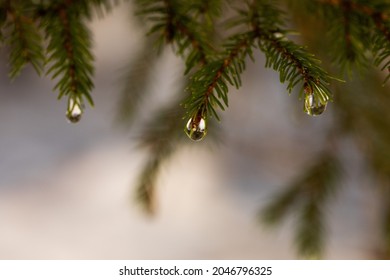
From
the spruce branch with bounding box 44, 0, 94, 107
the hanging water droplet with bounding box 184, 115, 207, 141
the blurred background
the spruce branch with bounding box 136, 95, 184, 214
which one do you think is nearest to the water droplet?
the hanging water droplet with bounding box 184, 115, 207, 141

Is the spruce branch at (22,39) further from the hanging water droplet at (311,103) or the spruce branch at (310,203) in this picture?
the spruce branch at (310,203)

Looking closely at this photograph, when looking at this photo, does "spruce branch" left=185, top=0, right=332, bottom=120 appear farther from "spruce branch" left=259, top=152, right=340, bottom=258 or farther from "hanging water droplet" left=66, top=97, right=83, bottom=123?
"spruce branch" left=259, top=152, right=340, bottom=258

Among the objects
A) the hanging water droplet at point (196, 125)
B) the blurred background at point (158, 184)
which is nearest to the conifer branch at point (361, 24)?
the hanging water droplet at point (196, 125)

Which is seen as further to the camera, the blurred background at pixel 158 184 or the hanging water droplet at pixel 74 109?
the blurred background at pixel 158 184

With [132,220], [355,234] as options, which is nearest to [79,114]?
[132,220]

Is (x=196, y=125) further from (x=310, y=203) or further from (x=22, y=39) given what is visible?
(x=310, y=203)
